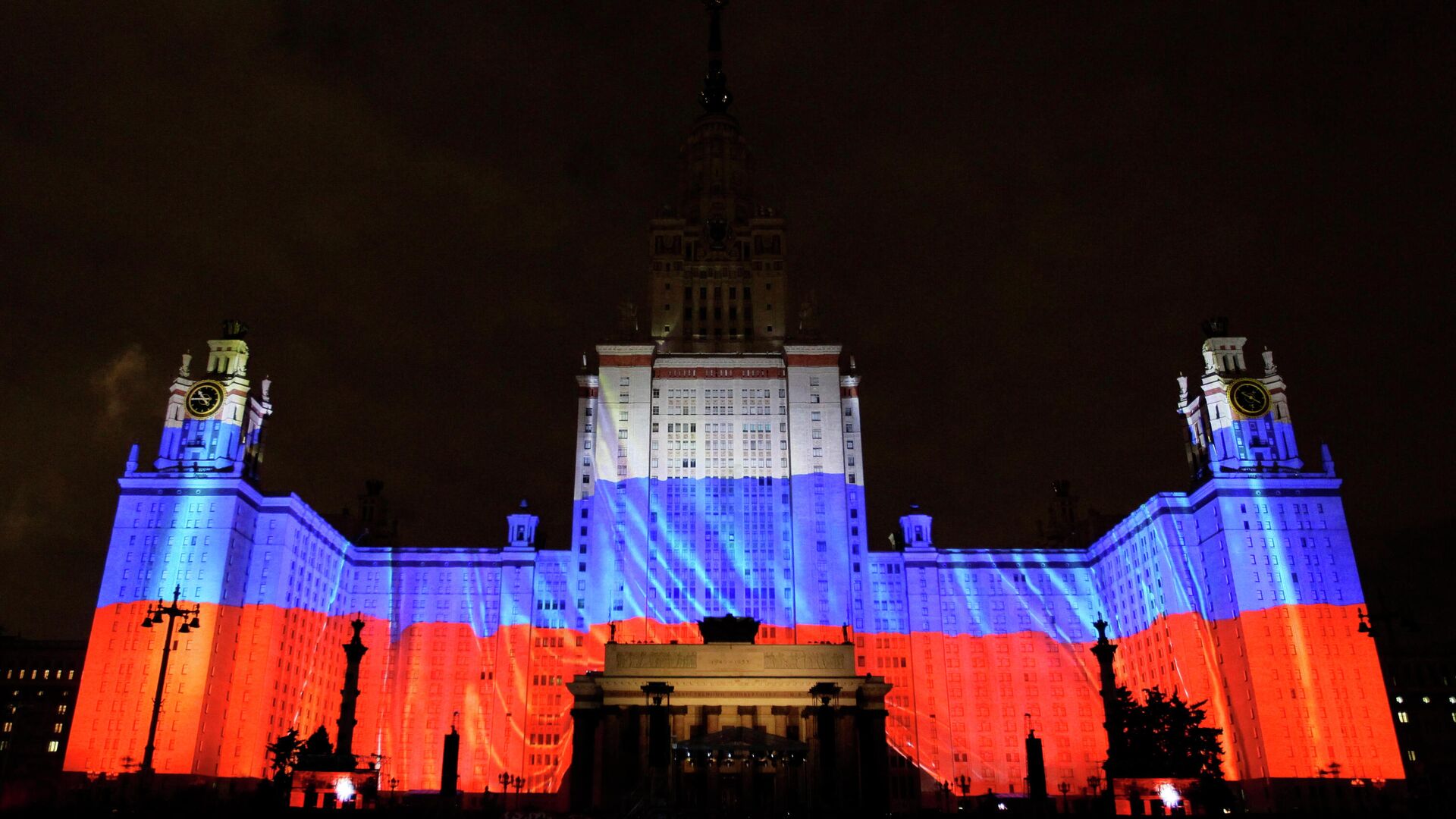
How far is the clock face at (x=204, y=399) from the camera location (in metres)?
93.5

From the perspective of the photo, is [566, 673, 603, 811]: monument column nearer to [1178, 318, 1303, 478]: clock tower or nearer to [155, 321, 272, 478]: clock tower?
[155, 321, 272, 478]: clock tower

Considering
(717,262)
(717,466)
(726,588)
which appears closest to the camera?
(726,588)

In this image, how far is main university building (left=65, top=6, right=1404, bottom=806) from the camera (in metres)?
83.2

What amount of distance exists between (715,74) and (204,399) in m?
74.6

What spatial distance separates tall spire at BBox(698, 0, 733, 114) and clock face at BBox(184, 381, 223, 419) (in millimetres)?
68630

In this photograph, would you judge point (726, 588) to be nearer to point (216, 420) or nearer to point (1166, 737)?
point (1166, 737)

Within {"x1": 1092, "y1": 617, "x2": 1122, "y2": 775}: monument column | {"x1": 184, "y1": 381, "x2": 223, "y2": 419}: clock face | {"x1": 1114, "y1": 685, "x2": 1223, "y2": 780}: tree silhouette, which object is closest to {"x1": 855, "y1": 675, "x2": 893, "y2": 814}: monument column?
{"x1": 1114, "y1": 685, "x2": 1223, "y2": 780}: tree silhouette

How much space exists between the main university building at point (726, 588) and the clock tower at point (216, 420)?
0.24 meters

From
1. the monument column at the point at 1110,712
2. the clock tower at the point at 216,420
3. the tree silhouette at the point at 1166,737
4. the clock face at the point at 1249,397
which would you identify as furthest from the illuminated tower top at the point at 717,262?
the monument column at the point at 1110,712

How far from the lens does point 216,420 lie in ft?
307

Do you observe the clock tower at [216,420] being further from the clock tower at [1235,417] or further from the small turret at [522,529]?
the clock tower at [1235,417]

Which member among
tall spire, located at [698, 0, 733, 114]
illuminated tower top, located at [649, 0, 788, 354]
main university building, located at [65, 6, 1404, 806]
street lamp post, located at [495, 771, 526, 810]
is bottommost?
street lamp post, located at [495, 771, 526, 810]

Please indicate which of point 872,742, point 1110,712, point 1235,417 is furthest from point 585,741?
point 1235,417

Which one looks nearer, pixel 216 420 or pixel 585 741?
pixel 585 741
